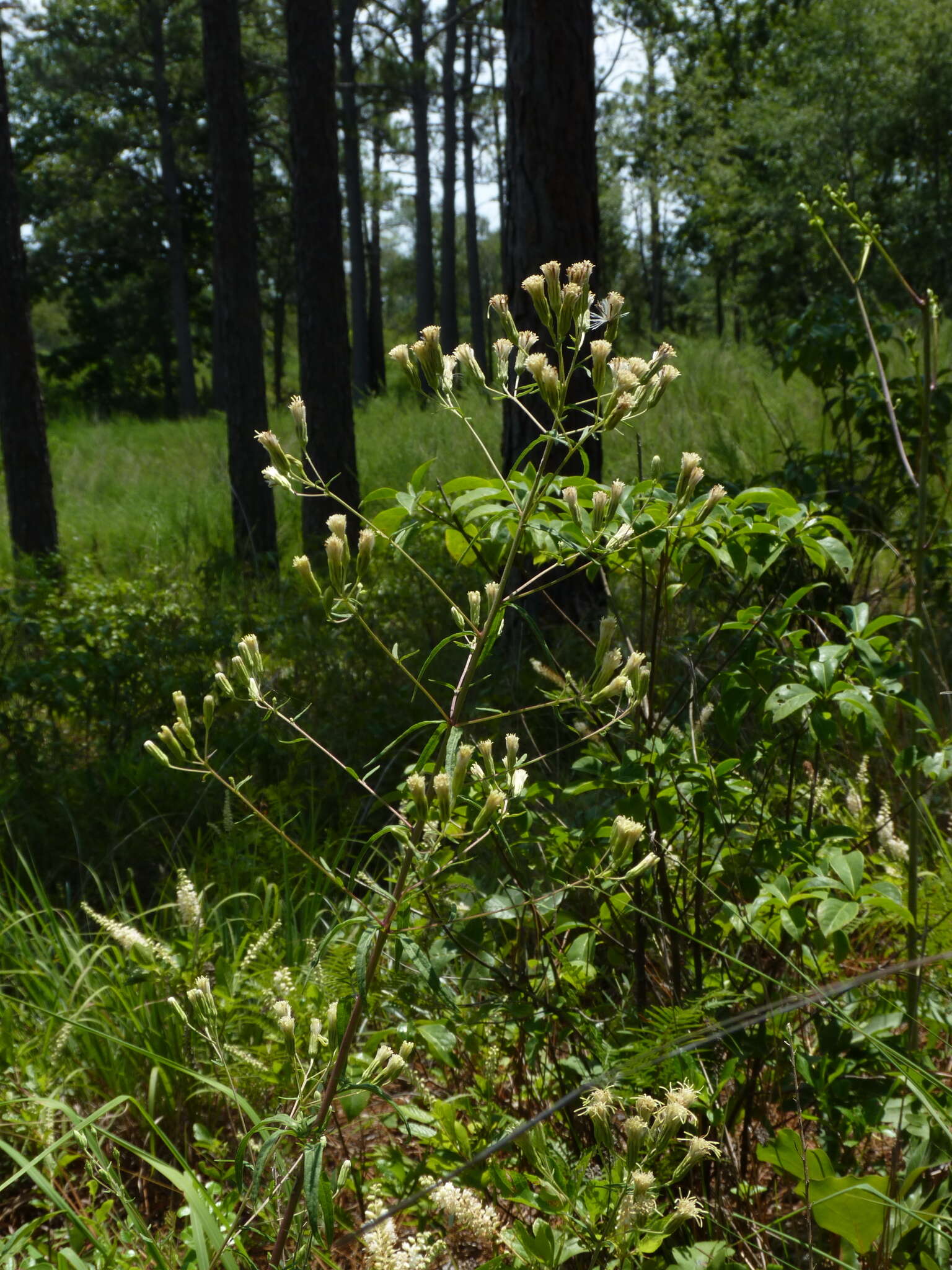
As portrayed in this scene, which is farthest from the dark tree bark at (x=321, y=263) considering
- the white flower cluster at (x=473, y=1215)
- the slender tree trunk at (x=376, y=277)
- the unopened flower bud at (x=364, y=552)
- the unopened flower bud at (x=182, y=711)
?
the slender tree trunk at (x=376, y=277)

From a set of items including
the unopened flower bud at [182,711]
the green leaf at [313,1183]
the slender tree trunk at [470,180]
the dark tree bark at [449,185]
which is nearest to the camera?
the green leaf at [313,1183]

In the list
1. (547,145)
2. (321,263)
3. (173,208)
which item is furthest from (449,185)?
(547,145)

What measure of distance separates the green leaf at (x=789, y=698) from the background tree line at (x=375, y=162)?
306cm

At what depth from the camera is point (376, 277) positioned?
90.5 feet

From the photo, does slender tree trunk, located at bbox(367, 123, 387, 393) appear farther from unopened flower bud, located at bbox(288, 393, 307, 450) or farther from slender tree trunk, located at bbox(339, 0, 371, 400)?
unopened flower bud, located at bbox(288, 393, 307, 450)

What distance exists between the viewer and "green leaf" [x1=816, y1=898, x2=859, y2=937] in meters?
1.35

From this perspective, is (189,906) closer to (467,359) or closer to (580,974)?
(580,974)

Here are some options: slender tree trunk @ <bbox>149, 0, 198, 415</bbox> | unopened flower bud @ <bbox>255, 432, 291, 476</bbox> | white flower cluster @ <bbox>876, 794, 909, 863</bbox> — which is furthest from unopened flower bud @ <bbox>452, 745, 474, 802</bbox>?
slender tree trunk @ <bbox>149, 0, 198, 415</bbox>

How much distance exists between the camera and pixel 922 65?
60.6 feet

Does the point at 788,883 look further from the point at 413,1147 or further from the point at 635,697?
the point at 413,1147

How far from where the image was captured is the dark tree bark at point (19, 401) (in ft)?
21.9

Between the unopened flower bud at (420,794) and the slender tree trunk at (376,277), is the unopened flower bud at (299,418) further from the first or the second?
the slender tree trunk at (376,277)

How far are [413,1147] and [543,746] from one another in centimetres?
137

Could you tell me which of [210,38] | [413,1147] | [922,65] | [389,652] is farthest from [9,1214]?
[922,65]
